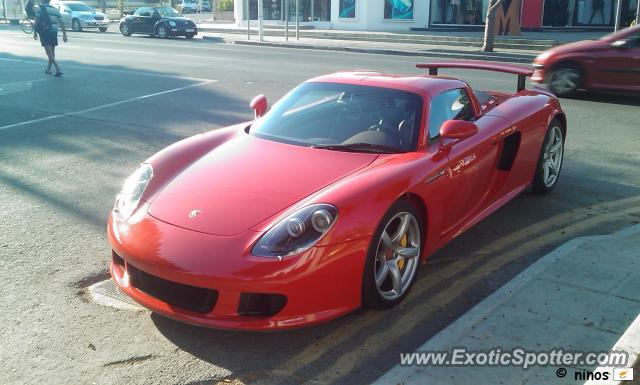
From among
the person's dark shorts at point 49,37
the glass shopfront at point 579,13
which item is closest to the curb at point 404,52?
the glass shopfront at point 579,13

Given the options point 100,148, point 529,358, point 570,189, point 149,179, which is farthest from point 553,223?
point 100,148

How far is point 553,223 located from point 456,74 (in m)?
9.78

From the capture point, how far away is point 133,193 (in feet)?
13.2

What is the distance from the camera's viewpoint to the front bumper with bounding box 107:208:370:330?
3.21m

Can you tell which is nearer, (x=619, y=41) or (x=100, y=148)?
(x=100, y=148)

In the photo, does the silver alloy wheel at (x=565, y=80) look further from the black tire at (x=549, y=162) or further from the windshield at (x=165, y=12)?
the windshield at (x=165, y=12)

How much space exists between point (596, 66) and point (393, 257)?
9.24 meters

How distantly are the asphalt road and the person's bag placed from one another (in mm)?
3492

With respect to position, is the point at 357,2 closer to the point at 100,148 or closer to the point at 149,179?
the point at 100,148

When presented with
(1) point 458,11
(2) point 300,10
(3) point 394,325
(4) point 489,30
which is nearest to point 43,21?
Answer: (3) point 394,325

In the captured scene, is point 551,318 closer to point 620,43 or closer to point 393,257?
point 393,257

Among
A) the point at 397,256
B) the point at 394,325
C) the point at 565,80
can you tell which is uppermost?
the point at 565,80

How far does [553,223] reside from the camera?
537 centimetres

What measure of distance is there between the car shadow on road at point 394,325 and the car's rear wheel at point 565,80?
6813 mm
